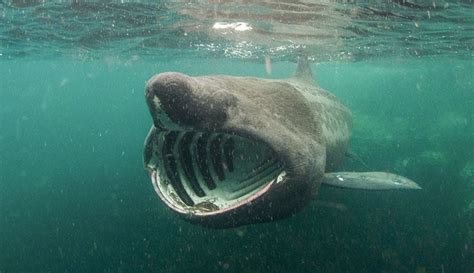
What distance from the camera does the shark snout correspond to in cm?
338

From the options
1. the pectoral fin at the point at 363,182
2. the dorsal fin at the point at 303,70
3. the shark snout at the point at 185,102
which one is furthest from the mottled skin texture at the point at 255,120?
the dorsal fin at the point at 303,70

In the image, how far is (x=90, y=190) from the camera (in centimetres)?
2317

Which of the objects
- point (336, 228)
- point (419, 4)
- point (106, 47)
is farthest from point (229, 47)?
point (336, 228)

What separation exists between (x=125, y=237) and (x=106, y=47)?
12663mm

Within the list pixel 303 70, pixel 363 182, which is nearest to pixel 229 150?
pixel 363 182

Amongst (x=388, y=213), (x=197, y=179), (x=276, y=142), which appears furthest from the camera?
(x=388, y=213)

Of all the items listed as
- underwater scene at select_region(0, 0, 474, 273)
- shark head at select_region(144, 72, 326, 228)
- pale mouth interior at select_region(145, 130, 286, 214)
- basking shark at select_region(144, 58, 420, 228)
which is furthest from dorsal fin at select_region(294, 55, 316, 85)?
pale mouth interior at select_region(145, 130, 286, 214)

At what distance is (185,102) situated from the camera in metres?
3.50

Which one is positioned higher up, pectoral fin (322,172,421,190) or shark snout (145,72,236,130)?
shark snout (145,72,236,130)

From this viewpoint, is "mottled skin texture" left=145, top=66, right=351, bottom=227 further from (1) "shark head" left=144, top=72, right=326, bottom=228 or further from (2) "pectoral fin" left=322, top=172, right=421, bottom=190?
(2) "pectoral fin" left=322, top=172, right=421, bottom=190

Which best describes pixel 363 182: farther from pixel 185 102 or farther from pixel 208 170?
pixel 185 102

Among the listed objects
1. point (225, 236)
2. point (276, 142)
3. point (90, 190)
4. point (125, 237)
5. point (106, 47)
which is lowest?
point (90, 190)

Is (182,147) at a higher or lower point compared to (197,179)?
higher

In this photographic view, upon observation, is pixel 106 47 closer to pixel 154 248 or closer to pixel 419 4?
pixel 154 248
